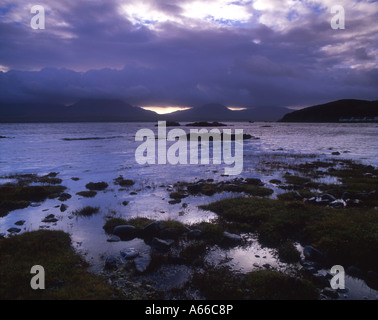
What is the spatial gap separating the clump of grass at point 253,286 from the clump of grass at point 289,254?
1441 millimetres

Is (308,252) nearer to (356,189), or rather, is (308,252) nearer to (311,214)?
(311,214)

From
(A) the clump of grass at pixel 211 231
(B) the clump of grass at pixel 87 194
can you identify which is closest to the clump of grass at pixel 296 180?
(A) the clump of grass at pixel 211 231

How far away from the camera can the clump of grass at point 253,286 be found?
730cm

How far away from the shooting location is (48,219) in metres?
13.3

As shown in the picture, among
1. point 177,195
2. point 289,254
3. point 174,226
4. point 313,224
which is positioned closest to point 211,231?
point 174,226

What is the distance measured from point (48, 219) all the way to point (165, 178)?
1233cm

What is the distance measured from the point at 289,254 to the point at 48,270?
908 cm

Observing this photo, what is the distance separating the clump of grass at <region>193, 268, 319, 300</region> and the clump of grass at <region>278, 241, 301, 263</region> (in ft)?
4.73

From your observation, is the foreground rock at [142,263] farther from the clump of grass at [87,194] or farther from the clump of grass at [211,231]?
the clump of grass at [87,194]

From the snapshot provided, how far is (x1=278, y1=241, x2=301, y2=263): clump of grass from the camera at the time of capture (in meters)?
9.34

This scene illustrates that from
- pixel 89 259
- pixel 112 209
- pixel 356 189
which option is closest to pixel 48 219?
pixel 112 209

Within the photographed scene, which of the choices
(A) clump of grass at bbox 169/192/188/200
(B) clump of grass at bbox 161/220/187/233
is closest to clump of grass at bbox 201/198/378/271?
(B) clump of grass at bbox 161/220/187/233

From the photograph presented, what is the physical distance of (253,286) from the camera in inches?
304
